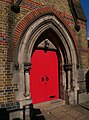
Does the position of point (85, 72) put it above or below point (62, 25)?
below

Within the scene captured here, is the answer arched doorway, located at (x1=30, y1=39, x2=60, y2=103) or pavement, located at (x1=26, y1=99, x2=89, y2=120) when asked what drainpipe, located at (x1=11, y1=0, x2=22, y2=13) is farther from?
pavement, located at (x1=26, y1=99, x2=89, y2=120)

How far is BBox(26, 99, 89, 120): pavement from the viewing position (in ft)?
15.9

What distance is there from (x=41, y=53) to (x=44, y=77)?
3.34ft

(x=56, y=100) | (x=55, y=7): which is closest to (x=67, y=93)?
(x=56, y=100)

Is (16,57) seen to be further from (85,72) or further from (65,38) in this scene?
(85,72)

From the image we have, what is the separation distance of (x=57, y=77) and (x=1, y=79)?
287 cm

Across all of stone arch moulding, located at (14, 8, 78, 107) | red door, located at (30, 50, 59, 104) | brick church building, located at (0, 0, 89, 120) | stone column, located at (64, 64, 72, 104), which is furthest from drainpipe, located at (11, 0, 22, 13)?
stone column, located at (64, 64, 72, 104)

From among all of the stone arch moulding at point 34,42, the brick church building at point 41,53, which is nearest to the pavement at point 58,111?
the brick church building at point 41,53

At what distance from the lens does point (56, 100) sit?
6242 mm

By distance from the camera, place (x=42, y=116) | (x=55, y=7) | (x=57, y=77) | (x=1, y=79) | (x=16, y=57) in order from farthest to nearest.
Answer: (x=57, y=77) < (x=55, y=7) < (x=42, y=116) < (x=16, y=57) < (x=1, y=79)

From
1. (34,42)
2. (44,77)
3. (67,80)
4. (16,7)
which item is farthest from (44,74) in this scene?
(16,7)

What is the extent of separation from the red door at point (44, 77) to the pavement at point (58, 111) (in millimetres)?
325

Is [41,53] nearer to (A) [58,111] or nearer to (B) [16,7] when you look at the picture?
(B) [16,7]

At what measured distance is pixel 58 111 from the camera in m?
5.37
